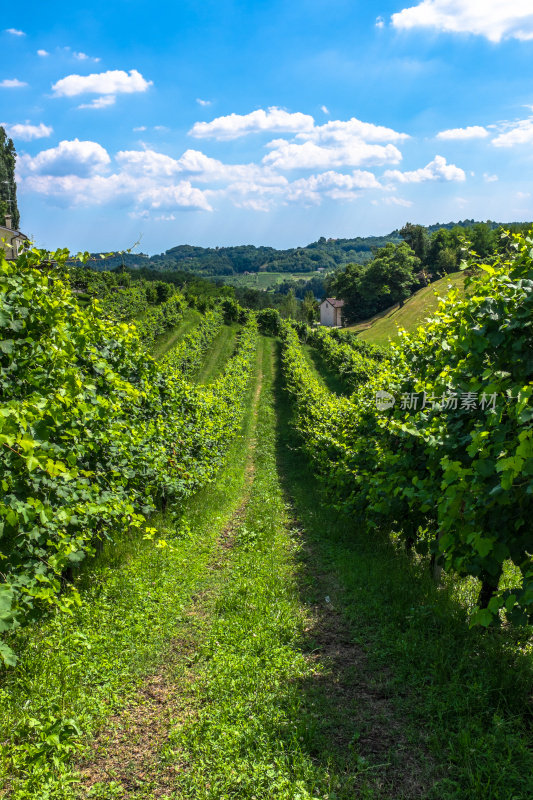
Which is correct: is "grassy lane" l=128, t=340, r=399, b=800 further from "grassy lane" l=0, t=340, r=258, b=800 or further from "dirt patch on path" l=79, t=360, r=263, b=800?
"grassy lane" l=0, t=340, r=258, b=800

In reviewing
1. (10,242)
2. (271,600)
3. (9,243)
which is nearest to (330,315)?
(10,242)

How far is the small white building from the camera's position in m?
95.0

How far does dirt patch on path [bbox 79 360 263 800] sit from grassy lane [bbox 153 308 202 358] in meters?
29.2

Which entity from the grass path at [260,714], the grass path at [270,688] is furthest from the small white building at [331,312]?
the grass path at [260,714]

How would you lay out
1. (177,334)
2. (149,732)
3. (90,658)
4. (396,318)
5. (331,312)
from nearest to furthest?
(149,732)
(90,658)
(177,334)
(396,318)
(331,312)

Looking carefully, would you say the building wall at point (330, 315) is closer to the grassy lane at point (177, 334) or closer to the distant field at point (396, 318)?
the distant field at point (396, 318)

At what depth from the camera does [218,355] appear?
3834 centimetres

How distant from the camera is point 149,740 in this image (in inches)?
142

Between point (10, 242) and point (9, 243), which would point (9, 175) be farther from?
point (9, 243)

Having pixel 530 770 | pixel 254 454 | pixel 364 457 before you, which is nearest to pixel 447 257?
pixel 254 454

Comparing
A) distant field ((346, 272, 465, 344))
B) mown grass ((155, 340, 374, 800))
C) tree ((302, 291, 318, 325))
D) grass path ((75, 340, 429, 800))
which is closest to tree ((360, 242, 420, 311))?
distant field ((346, 272, 465, 344))

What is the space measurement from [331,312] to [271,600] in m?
95.4

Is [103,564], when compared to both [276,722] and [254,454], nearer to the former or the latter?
[276,722]

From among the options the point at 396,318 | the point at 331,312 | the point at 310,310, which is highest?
the point at 310,310
